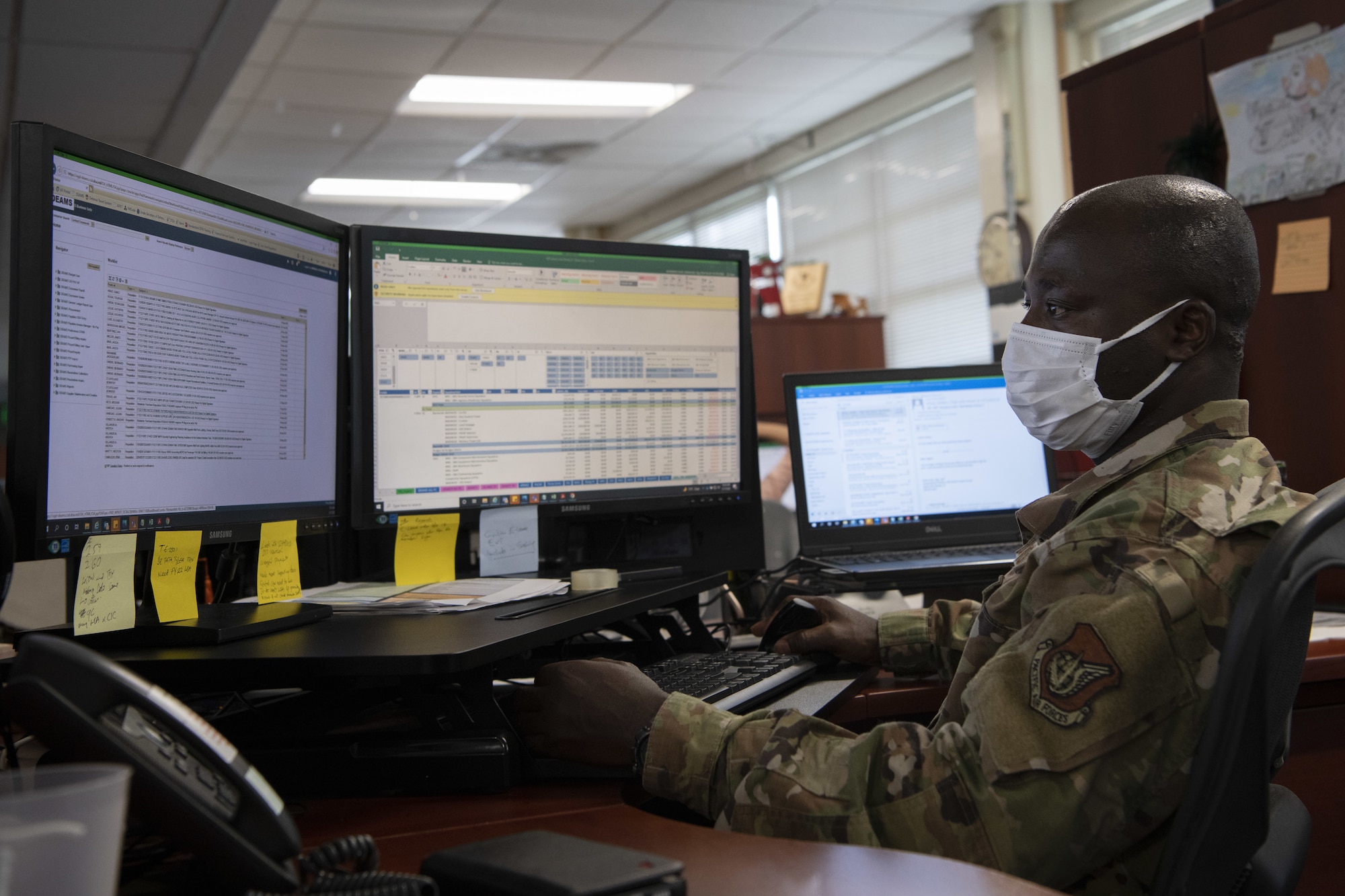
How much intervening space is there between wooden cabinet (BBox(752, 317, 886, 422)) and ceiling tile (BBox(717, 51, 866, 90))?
1.29m

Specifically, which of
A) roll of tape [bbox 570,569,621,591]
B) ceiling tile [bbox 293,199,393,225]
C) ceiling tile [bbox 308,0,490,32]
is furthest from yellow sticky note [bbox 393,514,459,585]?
ceiling tile [bbox 293,199,393,225]

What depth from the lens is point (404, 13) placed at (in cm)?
436

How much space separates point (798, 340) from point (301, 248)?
367cm

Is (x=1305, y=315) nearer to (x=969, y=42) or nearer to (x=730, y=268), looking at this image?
(x=730, y=268)

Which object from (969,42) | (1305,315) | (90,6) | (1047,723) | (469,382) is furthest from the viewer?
(969,42)

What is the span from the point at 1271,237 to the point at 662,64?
367 centimetres

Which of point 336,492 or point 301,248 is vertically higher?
point 301,248

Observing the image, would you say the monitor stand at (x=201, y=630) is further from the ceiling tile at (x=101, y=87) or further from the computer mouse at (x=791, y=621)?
the ceiling tile at (x=101, y=87)

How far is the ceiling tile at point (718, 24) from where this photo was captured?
448cm

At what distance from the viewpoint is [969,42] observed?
199 inches

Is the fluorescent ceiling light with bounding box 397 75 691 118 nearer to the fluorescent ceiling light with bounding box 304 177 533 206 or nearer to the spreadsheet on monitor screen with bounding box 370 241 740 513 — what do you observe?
the fluorescent ceiling light with bounding box 304 177 533 206

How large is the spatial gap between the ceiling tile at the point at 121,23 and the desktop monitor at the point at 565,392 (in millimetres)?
3050

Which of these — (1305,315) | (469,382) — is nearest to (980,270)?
(1305,315)

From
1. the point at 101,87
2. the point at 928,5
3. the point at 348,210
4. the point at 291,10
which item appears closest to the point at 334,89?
the point at 291,10
